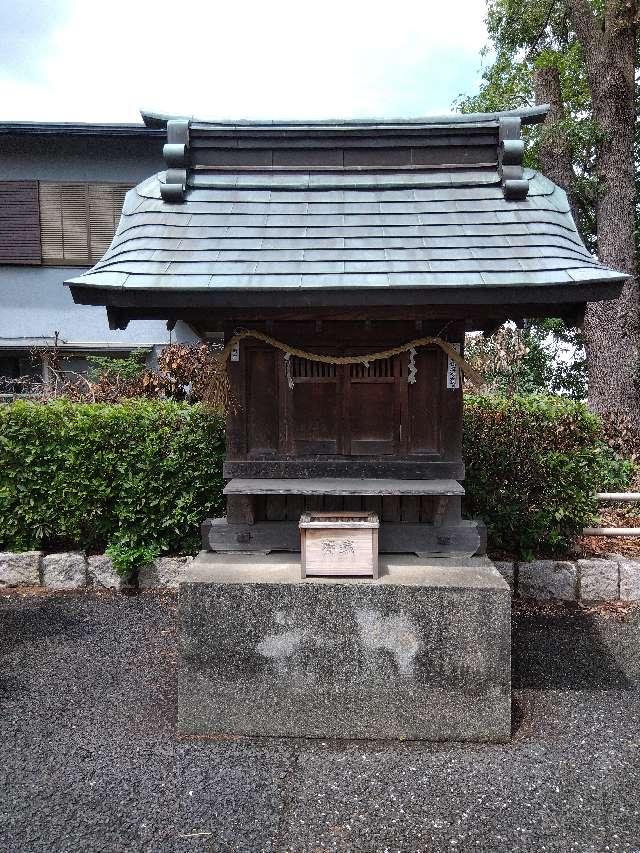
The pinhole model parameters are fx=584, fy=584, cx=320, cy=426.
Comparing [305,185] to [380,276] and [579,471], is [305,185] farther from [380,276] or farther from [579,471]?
[579,471]

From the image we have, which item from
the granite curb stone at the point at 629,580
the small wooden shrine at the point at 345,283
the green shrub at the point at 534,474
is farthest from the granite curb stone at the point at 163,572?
the granite curb stone at the point at 629,580

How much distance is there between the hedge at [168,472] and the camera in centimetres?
595

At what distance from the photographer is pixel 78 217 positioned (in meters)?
10.7

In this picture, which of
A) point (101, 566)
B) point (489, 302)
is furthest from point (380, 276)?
point (101, 566)

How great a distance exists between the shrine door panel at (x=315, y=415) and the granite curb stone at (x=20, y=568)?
371 centimetres

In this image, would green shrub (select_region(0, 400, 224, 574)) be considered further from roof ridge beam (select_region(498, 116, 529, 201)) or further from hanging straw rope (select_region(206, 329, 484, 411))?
roof ridge beam (select_region(498, 116, 529, 201))

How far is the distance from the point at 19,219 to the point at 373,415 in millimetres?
9638

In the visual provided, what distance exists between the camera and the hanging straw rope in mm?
3863

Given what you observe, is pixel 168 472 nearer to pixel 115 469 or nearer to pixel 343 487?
pixel 115 469

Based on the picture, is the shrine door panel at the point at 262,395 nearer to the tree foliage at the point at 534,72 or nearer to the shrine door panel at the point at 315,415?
the shrine door panel at the point at 315,415

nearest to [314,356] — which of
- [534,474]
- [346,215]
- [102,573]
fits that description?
[346,215]

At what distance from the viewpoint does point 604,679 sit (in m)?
4.45

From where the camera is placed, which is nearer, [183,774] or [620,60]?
[183,774]

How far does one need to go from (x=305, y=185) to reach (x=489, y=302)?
5.59 ft
